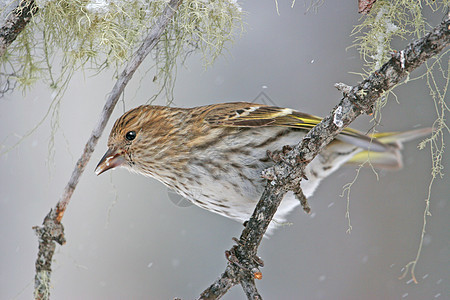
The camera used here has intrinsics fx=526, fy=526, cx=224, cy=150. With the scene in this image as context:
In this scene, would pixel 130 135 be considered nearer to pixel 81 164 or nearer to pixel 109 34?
pixel 81 164

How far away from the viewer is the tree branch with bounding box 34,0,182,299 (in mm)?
1147

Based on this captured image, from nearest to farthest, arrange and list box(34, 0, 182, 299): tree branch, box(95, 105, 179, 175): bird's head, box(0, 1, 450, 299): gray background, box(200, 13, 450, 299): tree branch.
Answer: box(200, 13, 450, 299): tree branch, box(34, 0, 182, 299): tree branch, box(95, 105, 179, 175): bird's head, box(0, 1, 450, 299): gray background

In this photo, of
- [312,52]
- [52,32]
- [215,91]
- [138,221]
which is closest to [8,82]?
[52,32]

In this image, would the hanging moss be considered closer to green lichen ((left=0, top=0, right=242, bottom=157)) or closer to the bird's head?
green lichen ((left=0, top=0, right=242, bottom=157))

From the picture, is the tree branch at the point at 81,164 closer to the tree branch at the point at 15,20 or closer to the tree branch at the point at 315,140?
the tree branch at the point at 15,20

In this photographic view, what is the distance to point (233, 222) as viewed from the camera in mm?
2400

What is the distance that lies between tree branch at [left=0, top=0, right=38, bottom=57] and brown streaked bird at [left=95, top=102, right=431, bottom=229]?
0.30 metres

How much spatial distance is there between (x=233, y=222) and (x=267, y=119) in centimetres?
120

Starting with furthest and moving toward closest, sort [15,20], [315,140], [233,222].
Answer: [233,222] → [15,20] → [315,140]

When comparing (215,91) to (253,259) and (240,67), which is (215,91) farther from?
(253,259)

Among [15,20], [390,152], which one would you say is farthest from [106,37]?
[390,152]

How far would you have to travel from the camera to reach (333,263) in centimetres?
243

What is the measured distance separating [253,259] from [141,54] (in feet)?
1.65

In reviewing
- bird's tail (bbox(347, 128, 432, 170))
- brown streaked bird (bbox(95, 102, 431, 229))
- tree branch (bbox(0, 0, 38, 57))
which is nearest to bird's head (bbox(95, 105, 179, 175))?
brown streaked bird (bbox(95, 102, 431, 229))
